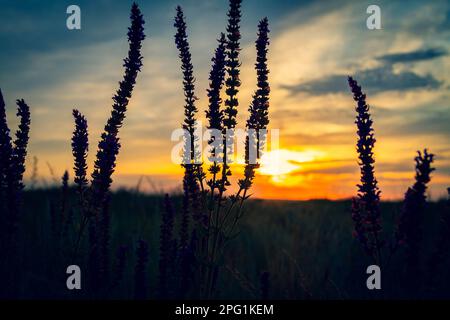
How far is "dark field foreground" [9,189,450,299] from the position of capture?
442 cm

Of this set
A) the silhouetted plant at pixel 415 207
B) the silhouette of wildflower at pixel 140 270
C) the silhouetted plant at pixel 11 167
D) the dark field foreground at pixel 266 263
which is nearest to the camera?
the silhouetted plant at pixel 415 207

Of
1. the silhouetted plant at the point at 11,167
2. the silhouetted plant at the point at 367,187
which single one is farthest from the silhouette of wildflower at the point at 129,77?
the silhouetted plant at the point at 367,187

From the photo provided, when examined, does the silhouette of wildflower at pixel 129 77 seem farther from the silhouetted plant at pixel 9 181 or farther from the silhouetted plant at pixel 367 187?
the silhouetted plant at pixel 367 187

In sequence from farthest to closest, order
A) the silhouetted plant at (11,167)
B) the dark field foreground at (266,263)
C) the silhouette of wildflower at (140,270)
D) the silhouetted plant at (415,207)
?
the dark field foreground at (266,263) < the silhouette of wildflower at (140,270) < the silhouetted plant at (11,167) < the silhouetted plant at (415,207)

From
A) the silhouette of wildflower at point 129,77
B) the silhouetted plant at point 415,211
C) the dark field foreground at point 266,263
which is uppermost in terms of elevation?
the silhouette of wildflower at point 129,77

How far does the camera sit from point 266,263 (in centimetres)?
696

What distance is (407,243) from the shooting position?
3.31 m

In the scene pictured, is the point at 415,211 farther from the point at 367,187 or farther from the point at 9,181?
the point at 9,181

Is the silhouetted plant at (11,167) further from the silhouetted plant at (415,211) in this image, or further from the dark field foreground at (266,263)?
the silhouetted plant at (415,211)

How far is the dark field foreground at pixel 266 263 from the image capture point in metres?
4.42

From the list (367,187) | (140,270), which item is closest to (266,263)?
(140,270)

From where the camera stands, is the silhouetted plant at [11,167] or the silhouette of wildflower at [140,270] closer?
the silhouetted plant at [11,167]

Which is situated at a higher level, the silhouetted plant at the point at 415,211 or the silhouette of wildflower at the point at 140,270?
the silhouetted plant at the point at 415,211

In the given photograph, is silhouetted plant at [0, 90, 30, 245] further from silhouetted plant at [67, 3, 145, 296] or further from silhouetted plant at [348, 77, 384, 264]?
silhouetted plant at [348, 77, 384, 264]
